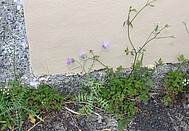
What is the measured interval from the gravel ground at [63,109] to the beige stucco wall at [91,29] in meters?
0.07

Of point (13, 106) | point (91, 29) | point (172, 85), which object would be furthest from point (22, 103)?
point (172, 85)

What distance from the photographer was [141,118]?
8.38 ft

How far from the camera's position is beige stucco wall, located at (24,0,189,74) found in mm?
2410

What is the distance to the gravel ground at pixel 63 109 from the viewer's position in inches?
98.0

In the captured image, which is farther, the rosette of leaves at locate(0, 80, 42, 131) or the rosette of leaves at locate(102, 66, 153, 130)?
the rosette of leaves at locate(102, 66, 153, 130)

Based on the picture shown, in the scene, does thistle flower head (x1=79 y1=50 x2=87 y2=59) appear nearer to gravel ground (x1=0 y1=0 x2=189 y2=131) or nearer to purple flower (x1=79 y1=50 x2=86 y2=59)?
purple flower (x1=79 y1=50 x2=86 y2=59)

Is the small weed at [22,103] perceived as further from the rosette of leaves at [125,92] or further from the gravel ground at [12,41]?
the rosette of leaves at [125,92]

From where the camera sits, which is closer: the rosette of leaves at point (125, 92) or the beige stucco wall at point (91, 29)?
the beige stucco wall at point (91, 29)

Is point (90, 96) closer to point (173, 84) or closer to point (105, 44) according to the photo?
point (105, 44)

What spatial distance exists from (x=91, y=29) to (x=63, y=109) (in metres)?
0.53

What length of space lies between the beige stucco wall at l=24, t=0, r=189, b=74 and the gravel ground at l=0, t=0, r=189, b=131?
71 millimetres

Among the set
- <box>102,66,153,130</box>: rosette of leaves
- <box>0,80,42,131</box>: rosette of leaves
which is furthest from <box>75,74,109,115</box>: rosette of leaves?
<box>0,80,42,131</box>: rosette of leaves

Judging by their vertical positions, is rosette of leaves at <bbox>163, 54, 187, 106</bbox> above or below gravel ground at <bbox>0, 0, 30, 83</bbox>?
below

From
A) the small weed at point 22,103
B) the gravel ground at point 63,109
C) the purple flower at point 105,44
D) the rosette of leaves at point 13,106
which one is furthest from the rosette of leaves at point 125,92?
the rosette of leaves at point 13,106
